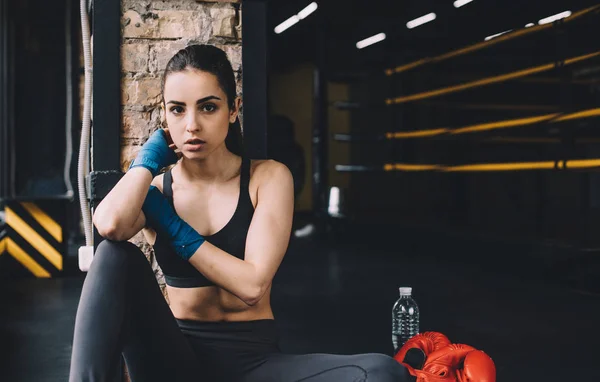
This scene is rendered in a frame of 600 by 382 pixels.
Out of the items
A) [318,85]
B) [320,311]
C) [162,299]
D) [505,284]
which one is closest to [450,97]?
[318,85]

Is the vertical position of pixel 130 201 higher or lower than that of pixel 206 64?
lower

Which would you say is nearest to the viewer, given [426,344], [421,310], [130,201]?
[130,201]

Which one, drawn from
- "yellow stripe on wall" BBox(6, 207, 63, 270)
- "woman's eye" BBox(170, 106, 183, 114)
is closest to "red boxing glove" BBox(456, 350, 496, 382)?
"woman's eye" BBox(170, 106, 183, 114)

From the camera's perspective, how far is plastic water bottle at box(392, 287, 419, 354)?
3.31 m

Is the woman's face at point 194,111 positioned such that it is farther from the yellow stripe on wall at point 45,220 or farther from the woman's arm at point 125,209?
the yellow stripe on wall at point 45,220

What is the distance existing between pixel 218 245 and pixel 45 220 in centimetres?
428

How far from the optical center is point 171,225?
5.49 feet

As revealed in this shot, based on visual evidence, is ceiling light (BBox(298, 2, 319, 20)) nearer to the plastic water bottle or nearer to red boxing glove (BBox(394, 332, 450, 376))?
the plastic water bottle

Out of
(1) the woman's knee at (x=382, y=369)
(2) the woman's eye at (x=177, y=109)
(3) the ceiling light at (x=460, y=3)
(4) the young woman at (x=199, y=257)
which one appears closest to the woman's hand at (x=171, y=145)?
(4) the young woman at (x=199, y=257)

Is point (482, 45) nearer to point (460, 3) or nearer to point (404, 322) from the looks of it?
point (460, 3)

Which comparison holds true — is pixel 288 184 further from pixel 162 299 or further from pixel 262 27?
pixel 262 27

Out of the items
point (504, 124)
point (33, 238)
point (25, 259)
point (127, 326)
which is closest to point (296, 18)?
point (504, 124)

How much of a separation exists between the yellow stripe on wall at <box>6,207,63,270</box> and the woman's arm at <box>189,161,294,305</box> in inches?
165

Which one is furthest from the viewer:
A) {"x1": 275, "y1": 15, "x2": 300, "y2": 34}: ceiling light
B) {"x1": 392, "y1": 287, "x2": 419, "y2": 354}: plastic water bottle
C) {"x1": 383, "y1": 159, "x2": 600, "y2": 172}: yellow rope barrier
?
{"x1": 275, "y1": 15, "x2": 300, "y2": 34}: ceiling light
